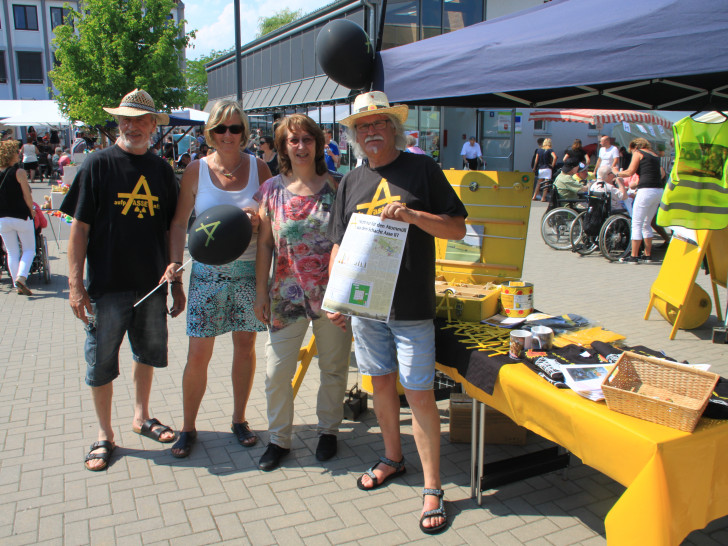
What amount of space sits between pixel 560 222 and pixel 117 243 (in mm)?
9083

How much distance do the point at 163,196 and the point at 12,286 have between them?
5.99m

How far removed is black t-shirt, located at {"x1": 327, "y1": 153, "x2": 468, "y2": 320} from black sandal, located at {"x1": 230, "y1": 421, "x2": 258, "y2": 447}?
1452 mm

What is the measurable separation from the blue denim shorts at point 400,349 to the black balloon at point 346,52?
6.76 ft

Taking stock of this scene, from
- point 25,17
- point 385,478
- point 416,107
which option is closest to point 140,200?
point 385,478

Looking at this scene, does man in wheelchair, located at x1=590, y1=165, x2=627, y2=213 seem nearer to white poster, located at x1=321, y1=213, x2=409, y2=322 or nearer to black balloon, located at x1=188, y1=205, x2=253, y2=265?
white poster, located at x1=321, y1=213, x2=409, y2=322

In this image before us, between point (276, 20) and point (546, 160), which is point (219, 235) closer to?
point (546, 160)

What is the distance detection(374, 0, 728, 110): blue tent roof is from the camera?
8.17 ft

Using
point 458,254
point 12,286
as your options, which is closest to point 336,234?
point 458,254

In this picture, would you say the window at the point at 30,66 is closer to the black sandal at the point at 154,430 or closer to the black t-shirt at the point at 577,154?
the black t-shirt at the point at 577,154

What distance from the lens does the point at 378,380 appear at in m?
3.08

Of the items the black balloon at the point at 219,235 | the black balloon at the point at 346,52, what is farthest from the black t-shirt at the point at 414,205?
the black balloon at the point at 346,52

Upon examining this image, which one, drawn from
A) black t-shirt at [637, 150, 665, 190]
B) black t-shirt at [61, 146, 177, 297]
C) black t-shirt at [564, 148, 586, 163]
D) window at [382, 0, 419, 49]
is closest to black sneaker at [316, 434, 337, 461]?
black t-shirt at [61, 146, 177, 297]

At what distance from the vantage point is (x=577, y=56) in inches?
115

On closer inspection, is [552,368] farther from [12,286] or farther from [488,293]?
[12,286]
